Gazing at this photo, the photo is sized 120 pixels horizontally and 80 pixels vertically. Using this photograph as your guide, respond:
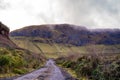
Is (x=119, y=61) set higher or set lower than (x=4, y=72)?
higher

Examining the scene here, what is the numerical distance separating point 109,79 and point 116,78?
1.70 meters

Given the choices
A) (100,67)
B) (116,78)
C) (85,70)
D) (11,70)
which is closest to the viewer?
(116,78)

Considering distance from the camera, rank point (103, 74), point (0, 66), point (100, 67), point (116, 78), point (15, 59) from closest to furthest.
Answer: point (116, 78), point (103, 74), point (100, 67), point (0, 66), point (15, 59)

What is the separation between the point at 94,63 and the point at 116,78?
2032 centimetres

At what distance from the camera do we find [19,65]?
3880 inches

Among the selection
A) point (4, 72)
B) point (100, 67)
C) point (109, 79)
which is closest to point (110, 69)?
point (109, 79)

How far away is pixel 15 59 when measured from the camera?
9831 cm

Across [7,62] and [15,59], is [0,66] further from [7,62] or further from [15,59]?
[15,59]

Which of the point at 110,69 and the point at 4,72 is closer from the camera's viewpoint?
the point at 110,69

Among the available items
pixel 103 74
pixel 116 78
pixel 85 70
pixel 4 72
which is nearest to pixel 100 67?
pixel 103 74

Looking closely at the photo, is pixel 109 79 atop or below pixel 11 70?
atop

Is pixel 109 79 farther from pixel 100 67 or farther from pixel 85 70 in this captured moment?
pixel 85 70

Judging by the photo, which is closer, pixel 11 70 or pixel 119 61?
pixel 119 61

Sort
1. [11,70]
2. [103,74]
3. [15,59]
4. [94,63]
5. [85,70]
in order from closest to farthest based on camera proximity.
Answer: [103,74] < [94,63] < [85,70] < [11,70] < [15,59]
